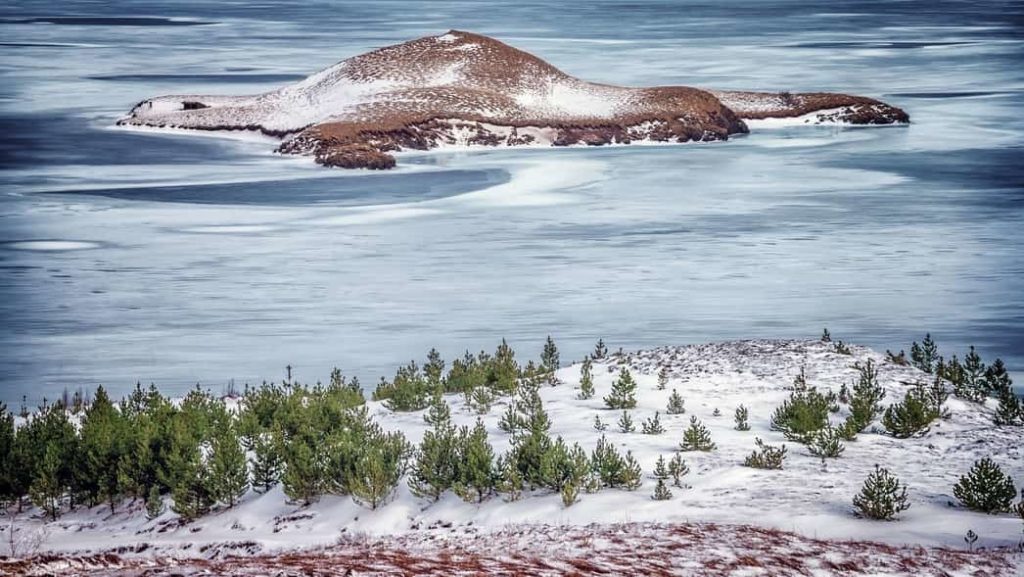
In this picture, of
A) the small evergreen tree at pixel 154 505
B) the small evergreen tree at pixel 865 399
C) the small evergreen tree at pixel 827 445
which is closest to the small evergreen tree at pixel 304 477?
the small evergreen tree at pixel 154 505

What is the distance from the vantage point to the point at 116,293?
19.5 meters

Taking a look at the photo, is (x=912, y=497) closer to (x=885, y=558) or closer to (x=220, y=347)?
(x=885, y=558)

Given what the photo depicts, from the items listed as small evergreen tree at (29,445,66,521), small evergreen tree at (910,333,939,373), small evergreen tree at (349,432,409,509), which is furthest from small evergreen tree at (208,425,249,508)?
small evergreen tree at (910,333,939,373)

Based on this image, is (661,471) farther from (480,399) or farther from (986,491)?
(480,399)

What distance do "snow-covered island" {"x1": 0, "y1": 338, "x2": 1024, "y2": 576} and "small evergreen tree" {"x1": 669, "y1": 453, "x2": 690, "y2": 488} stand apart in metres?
0.05

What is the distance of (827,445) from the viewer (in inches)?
441

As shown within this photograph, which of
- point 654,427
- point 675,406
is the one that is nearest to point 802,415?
point 654,427

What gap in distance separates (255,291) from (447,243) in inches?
177

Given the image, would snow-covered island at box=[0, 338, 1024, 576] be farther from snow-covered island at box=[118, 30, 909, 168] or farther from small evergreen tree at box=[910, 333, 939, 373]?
snow-covered island at box=[118, 30, 909, 168]

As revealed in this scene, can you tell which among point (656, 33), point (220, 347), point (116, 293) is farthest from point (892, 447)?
point (656, 33)

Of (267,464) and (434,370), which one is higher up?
(434,370)

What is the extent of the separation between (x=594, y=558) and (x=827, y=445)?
3.40 meters

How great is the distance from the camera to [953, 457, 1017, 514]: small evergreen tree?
9703 millimetres

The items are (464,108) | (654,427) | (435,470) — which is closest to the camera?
(435,470)
